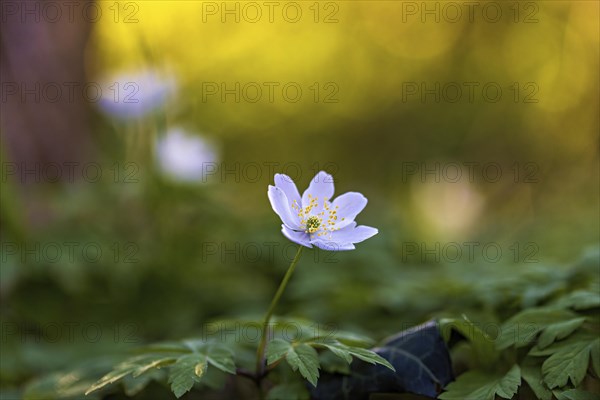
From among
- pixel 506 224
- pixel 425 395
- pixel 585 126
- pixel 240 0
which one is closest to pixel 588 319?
pixel 425 395

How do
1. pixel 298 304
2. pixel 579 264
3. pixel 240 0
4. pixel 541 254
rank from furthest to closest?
1. pixel 240 0
2. pixel 541 254
3. pixel 298 304
4. pixel 579 264

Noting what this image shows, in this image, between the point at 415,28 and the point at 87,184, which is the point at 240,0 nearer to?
the point at 415,28

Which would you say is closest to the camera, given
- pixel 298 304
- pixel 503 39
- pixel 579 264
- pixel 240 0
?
pixel 579 264

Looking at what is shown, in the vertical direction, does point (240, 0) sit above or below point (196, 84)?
above

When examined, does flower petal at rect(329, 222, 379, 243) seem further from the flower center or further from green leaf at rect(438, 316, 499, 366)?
green leaf at rect(438, 316, 499, 366)

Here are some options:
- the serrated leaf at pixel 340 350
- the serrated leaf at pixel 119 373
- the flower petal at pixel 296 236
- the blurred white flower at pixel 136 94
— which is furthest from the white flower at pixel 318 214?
the blurred white flower at pixel 136 94

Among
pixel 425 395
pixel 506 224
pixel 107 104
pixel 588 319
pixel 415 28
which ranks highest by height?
pixel 415 28

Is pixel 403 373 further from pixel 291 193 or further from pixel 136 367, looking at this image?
pixel 136 367
